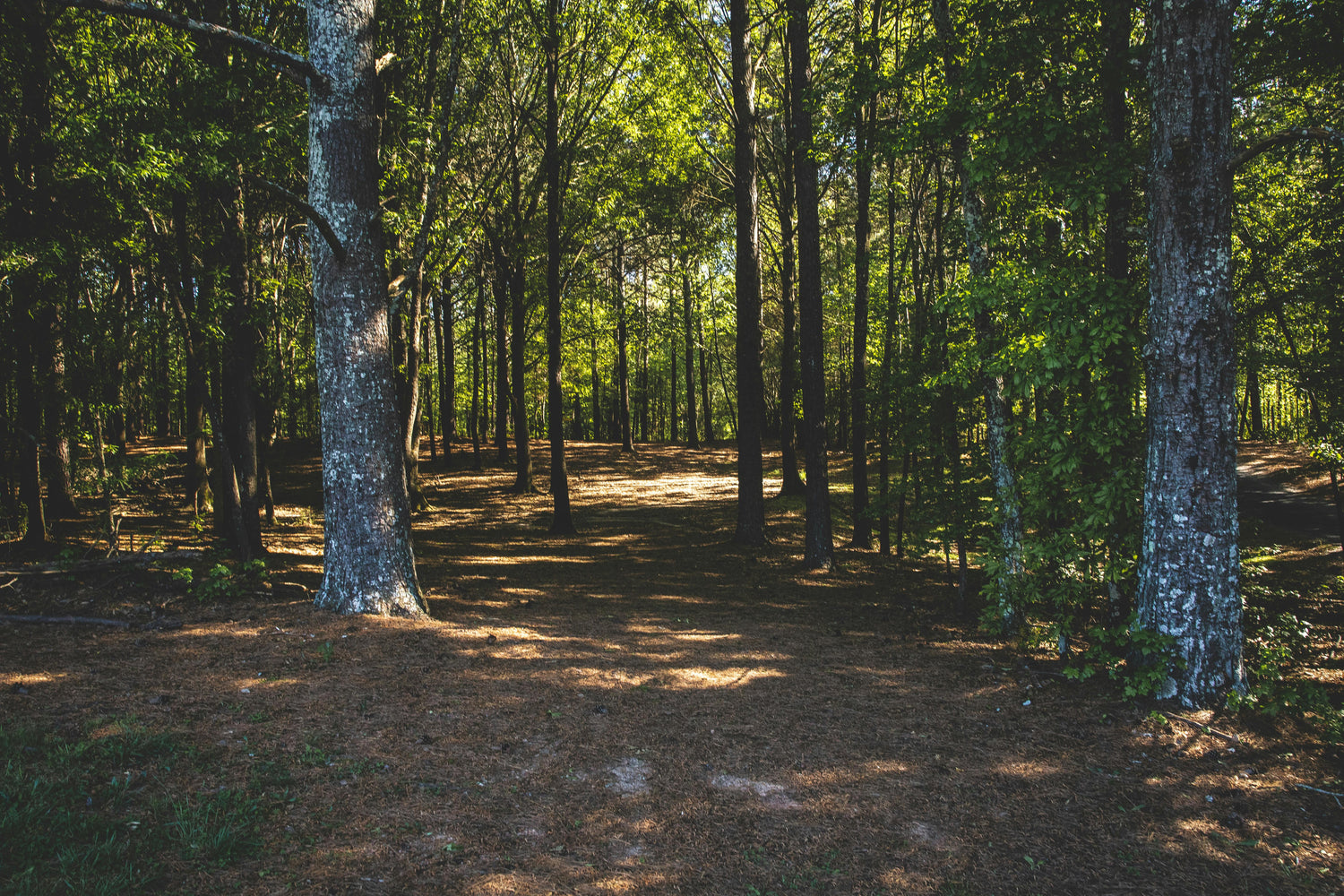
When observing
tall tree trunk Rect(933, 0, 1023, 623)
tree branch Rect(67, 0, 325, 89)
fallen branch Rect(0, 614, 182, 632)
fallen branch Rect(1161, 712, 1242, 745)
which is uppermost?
tree branch Rect(67, 0, 325, 89)

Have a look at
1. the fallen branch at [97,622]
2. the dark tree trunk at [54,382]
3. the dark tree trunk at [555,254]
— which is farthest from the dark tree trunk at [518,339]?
the fallen branch at [97,622]

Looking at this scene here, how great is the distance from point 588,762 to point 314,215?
18.0ft

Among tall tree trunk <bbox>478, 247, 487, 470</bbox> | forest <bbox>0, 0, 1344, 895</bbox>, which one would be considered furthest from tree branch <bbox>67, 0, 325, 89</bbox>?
tall tree trunk <bbox>478, 247, 487, 470</bbox>

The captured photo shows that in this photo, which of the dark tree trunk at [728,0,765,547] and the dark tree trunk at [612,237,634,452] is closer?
the dark tree trunk at [728,0,765,547]

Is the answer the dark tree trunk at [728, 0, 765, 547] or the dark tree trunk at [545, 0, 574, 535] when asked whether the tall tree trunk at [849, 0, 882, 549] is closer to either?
the dark tree trunk at [728, 0, 765, 547]

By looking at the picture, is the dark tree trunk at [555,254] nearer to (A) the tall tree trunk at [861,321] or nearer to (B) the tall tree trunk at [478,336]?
(A) the tall tree trunk at [861,321]

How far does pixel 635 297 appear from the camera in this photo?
95.1 ft

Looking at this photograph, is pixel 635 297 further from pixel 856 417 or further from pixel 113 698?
pixel 113 698

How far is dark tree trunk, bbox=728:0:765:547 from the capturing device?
44.3 ft

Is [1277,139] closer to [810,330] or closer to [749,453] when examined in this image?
[810,330]

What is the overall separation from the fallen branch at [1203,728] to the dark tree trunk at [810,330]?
6664 mm

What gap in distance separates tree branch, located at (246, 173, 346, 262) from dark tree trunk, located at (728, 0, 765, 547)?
8262 mm

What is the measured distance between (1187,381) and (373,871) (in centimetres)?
646

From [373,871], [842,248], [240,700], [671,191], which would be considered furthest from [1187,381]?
[842,248]
